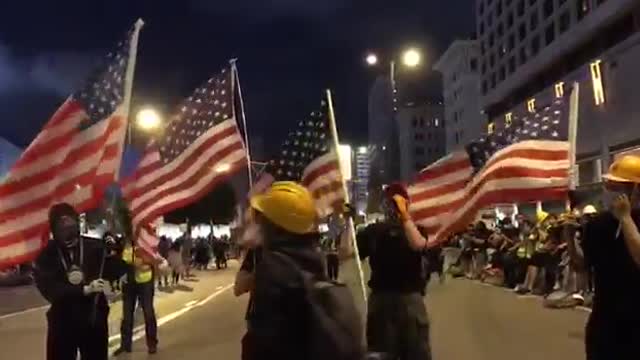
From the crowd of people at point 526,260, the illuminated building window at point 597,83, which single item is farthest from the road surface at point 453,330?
the illuminated building window at point 597,83

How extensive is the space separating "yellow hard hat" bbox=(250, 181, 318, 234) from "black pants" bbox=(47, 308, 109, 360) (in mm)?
3491

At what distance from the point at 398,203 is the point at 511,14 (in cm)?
7733

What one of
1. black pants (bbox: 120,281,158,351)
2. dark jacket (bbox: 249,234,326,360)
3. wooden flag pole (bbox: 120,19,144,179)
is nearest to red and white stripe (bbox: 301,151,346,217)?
wooden flag pole (bbox: 120,19,144,179)

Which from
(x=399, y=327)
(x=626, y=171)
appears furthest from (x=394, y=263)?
(x=626, y=171)

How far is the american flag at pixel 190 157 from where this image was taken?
11.2m

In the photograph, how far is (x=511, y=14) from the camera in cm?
8169

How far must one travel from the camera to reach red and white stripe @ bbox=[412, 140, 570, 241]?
9695 mm

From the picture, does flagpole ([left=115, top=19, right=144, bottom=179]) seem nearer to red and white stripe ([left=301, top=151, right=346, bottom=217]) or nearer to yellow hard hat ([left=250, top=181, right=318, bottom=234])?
red and white stripe ([left=301, top=151, right=346, bottom=217])

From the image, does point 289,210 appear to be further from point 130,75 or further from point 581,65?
point 581,65

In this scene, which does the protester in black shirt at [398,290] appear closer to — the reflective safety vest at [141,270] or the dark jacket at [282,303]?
the dark jacket at [282,303]

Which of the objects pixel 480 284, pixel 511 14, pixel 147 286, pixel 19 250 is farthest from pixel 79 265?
pixel 511 14

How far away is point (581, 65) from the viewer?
5759 cm

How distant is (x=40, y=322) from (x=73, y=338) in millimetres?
13271

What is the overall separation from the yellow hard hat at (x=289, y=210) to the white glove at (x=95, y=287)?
3475mm
